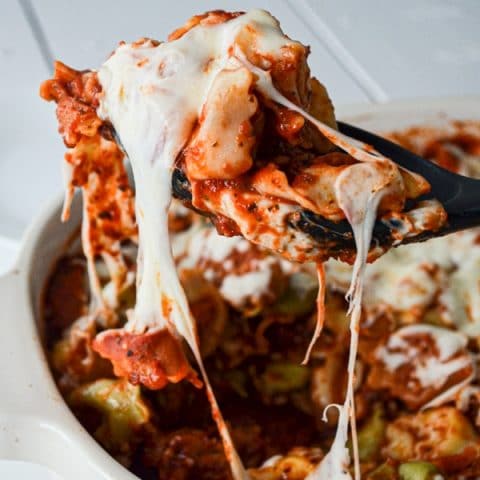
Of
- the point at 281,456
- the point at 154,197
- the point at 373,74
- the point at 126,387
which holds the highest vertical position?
the point at 154,197

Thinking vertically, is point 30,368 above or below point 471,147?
above

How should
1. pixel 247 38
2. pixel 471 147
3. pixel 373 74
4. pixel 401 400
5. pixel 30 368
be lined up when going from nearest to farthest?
pixel 247 38 < pixel 30 368 < pixel 401 400 < pixel 471 147 < pixel 373 74

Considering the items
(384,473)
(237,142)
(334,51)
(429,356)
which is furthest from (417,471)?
(334,51)

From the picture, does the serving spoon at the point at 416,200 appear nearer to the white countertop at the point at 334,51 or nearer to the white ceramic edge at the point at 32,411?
the white ceramic edge at the point at 32,411

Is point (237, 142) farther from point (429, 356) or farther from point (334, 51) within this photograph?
point (334, 51)

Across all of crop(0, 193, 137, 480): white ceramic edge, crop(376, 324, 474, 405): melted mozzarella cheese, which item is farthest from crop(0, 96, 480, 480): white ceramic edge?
crop(376, 324, 474, 405): melted mozzarella cheese

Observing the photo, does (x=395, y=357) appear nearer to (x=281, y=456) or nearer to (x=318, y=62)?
(x=281, y=456)

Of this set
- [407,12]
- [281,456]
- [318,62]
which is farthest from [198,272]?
[407,12]
